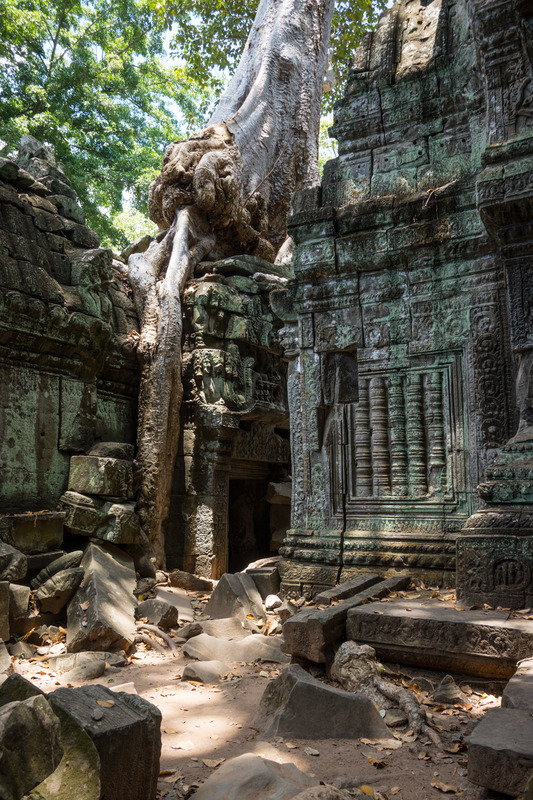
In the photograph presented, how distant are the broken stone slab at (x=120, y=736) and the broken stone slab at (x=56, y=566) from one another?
347 cm

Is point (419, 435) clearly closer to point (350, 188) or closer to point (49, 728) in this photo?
point (350, 188)

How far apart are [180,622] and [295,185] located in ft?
28.0

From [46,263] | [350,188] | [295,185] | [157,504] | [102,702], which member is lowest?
[102,702]

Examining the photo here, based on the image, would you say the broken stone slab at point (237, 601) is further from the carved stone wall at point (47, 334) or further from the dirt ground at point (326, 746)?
the carved stone wall at point (47, 334)

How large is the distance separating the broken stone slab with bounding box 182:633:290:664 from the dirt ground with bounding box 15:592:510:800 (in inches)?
15.3

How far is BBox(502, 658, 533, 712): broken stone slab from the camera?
85.1 inches

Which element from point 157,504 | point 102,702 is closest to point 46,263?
point 157,504

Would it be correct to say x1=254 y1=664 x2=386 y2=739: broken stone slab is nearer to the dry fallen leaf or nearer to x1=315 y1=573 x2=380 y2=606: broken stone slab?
the dry fallen leaf

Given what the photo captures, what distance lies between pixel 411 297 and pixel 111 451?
11.4ft

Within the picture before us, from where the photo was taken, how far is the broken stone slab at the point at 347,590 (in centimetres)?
404

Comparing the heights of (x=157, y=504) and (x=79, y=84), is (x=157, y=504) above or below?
below

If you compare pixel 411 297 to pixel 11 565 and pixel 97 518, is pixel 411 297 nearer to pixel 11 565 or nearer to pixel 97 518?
pixel 97 518

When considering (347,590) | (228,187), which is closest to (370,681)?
(347,590)

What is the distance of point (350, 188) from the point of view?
5707 mm
